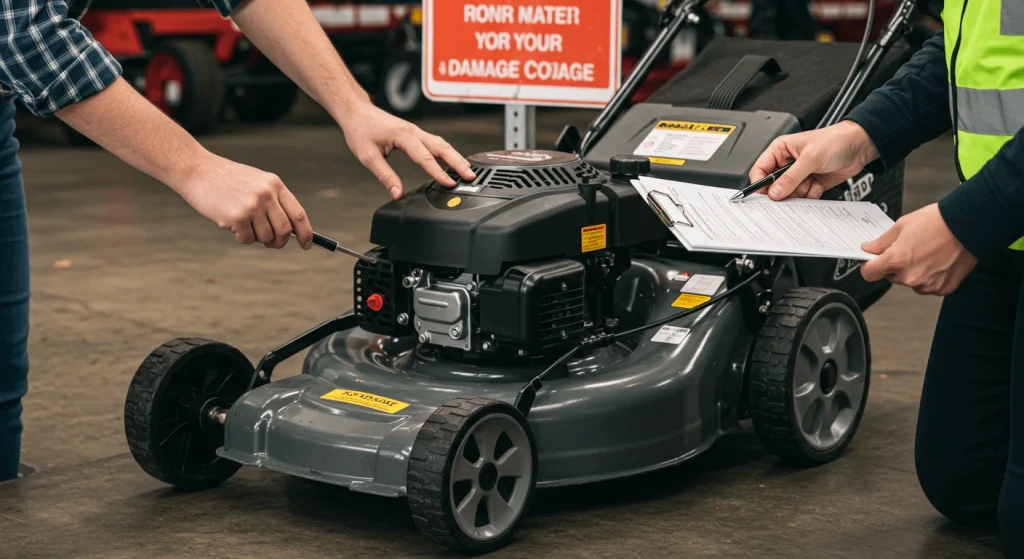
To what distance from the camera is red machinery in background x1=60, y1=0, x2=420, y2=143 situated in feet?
26.3

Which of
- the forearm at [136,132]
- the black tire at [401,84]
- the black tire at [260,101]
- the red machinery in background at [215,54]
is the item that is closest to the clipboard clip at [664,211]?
the forearm at [136,132]

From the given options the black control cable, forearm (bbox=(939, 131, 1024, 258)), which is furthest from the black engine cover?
forearm (bbox=(939, 131, 1024, 258))

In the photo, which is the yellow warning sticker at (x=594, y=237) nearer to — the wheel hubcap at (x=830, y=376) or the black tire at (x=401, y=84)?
the wheel hubcap at (x=830, y=376)

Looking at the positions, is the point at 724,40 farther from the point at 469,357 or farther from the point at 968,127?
the point at 968,127

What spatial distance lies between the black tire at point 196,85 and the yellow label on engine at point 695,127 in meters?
5.47

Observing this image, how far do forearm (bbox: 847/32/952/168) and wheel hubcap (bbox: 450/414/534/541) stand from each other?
72 cm

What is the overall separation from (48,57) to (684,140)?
51.0 inches

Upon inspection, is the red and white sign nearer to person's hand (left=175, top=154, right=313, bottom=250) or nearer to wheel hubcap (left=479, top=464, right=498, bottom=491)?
wheel hubcap (left=479, top=464, right=498, bottom=491)

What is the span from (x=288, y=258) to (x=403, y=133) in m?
2.43

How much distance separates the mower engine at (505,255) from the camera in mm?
2342

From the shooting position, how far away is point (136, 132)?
195cm

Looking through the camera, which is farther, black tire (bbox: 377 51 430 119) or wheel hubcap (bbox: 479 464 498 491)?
black tire (bbox: 377 51 430 119)

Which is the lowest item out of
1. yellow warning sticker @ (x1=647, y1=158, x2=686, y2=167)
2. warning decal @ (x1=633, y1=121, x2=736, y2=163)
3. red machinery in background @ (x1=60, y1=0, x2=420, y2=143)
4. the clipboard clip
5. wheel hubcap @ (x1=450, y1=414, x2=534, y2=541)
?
wheel hubcap @ (x1=450, y1=414, x2=534, y2=541)

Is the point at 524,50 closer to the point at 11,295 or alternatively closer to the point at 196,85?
the point at 11,295
